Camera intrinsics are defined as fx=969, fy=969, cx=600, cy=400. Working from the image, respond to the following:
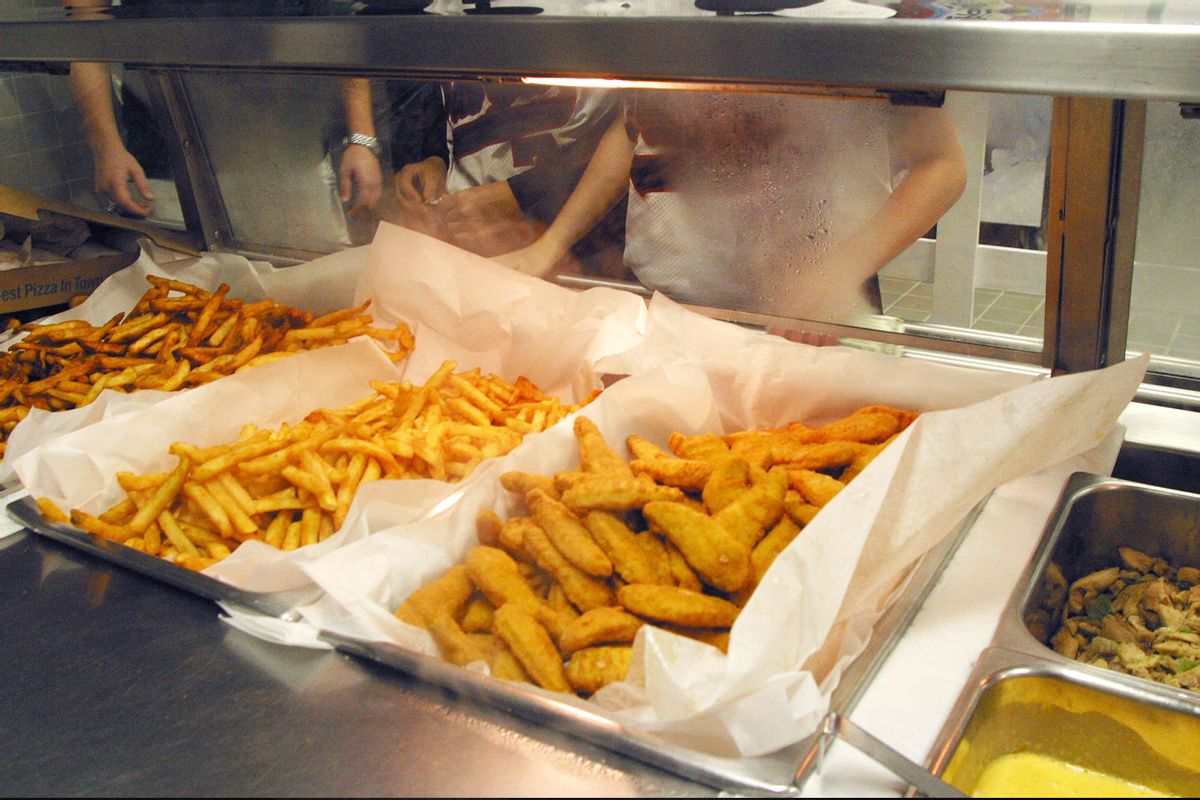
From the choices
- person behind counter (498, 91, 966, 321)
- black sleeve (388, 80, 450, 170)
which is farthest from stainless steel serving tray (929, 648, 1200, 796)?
black sleeve (388, 80, 450, 170)

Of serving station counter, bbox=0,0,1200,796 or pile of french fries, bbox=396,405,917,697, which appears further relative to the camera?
pile of french fries, bbox=396,405,917,697

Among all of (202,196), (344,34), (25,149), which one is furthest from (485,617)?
(25,149)

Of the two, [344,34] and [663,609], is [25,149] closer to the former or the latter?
[344,34]

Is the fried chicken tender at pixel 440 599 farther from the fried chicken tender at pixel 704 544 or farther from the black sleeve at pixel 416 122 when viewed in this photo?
the black sleeve at pixel 416 122

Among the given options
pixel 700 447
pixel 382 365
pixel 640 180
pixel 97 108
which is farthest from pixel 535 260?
pixel 97 108

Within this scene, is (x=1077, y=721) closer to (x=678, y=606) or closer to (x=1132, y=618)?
(x=1132, y=618)

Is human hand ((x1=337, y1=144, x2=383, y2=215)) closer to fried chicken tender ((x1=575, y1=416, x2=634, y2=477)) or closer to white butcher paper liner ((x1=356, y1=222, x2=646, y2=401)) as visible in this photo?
white butcher paper liner ((x1=356, y1=222, x2=646, y2=401))

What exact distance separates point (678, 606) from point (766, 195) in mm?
1294

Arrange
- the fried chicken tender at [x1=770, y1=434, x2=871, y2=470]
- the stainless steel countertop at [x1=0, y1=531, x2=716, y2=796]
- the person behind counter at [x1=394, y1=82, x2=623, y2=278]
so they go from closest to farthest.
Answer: the stainless steel countertop at [x1=0, y1=531, x2=716, y2=796] → the fried chicken tender at [x1=770, y1=434, x2=871, y2=470] → the person behind counter at [x1=394, y1=82, x2=623, y2=278]

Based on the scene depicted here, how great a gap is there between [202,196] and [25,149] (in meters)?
0.55

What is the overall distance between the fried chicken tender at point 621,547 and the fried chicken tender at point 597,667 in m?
0.13

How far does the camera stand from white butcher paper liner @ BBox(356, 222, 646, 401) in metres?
2.12

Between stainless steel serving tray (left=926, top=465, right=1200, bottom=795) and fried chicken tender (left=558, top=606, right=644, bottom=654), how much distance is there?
39 cm

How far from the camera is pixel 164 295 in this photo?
242cm
